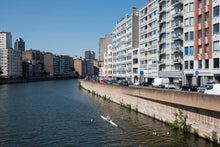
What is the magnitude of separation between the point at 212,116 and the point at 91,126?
1681 cm

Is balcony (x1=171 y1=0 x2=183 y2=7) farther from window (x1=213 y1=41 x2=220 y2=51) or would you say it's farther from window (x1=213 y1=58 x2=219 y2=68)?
window (x1=213 y1=58 x2=219 y2=68)

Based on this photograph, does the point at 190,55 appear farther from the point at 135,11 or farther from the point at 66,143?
the point at 135,11

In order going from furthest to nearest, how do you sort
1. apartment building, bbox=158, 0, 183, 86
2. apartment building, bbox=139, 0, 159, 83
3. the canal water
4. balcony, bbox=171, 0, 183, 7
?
apartment building, bbox=139, 0, 159, 83 → apartment building, bbox=158, 0, 183, 86 → balcony, bbox=171, 0, 183, 7 → the canal water

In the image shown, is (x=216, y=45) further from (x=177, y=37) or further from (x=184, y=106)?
(x=184, y=106)

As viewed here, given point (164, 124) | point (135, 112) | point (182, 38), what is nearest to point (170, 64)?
point (182, 38)

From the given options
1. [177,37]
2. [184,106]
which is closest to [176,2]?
[177,37]

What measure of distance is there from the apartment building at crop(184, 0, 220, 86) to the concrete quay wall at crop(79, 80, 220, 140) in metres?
17.8

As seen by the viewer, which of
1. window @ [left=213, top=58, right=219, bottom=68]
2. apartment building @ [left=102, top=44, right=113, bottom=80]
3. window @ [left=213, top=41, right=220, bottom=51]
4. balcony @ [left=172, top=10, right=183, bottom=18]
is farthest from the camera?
apartment building @ [left=102, top=44, right=113, bottom=80]

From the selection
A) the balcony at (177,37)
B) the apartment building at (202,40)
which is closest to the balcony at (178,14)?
the apartment building at (202,40)

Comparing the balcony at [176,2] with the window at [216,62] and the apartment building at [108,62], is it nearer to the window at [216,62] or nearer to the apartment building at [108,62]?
the window at [216,62]

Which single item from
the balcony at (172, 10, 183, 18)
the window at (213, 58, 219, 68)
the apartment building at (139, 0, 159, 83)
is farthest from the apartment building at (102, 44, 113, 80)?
the window at (213, 58, 219, 68)

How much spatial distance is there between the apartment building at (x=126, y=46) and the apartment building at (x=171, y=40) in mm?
21466

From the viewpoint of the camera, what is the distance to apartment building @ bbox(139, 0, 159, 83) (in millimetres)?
76000

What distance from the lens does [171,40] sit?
218ft
